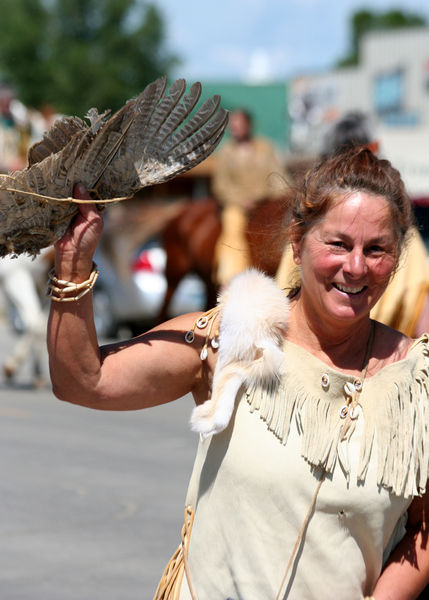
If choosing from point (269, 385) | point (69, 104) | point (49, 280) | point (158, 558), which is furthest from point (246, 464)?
point (69, 104)

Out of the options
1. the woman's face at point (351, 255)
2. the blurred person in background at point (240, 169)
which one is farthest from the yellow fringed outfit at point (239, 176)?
the woman's face at point (351, 255)

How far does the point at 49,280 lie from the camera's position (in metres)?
2.45

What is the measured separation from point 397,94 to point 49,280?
39498 millimetres

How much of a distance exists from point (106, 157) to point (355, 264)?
593mm

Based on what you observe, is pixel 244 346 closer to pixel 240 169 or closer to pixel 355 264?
pixel 355 264

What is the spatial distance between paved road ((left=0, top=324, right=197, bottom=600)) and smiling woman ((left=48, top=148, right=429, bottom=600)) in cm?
298

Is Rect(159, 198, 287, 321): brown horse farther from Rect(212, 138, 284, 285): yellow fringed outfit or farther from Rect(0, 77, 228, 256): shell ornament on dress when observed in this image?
Rect(0, 77, 228, 256): shell ornament on dress

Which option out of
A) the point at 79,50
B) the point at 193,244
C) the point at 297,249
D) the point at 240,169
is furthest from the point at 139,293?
the point at 79,50

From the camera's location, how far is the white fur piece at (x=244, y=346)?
8.25 feet

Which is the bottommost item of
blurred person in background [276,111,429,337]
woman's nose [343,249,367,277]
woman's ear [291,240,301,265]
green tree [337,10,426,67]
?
green tree [337,10,426,67]

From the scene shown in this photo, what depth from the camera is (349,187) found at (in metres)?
2.61

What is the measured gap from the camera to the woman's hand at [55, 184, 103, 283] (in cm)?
241

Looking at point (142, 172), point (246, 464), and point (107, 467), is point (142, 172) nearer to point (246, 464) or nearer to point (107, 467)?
point (246, 464)

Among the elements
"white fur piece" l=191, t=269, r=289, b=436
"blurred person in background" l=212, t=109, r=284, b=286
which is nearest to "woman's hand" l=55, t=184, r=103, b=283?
"white fur piece" l=191, t=269, r=289, b=436
